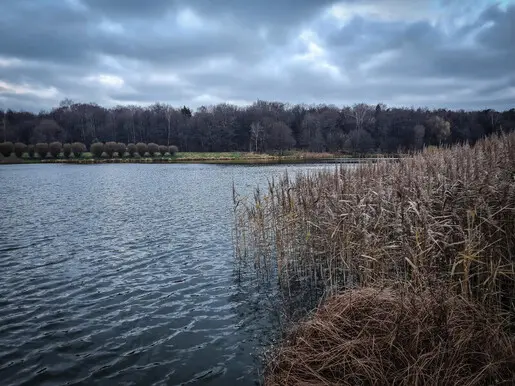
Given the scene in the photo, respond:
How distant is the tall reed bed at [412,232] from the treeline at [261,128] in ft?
324

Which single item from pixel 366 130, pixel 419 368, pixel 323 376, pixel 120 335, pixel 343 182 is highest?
pixel 366 130

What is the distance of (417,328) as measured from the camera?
4.82 meters

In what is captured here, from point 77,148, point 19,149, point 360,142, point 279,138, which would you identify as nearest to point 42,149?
point 19,149

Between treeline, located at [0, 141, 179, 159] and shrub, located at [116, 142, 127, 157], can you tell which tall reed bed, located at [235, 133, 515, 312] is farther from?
shrub, located at [116, 142, 127, 157]

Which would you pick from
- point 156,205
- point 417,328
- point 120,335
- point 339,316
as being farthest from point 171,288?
point 156,205

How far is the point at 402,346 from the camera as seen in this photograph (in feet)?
15.9

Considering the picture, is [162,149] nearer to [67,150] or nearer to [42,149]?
[67,150]

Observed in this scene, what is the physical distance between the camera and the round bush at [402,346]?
441 cm

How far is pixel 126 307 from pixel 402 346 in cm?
743

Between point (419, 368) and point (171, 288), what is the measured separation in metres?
8.42

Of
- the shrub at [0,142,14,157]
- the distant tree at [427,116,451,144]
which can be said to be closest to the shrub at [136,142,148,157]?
the shrub at [0,142,14,157]

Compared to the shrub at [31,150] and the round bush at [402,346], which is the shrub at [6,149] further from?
the round bush at [402,346]

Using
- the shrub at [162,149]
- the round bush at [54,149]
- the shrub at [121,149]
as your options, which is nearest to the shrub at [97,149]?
the shrub at [121,149]

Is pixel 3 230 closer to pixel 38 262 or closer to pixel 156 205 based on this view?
pixel 38 262
